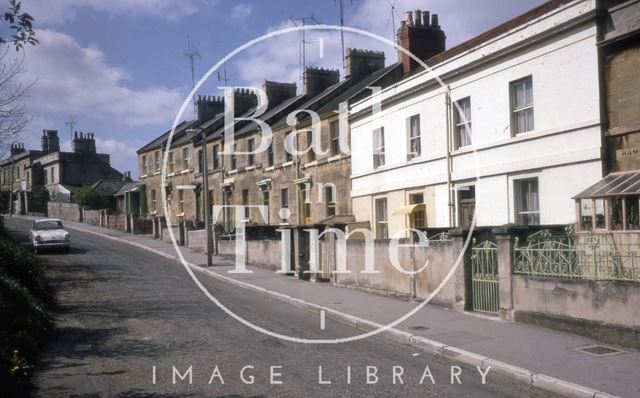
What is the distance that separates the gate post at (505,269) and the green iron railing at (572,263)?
0.13 m

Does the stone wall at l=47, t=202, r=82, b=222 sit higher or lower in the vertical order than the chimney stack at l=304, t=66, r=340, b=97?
lower

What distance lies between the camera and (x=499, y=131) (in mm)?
16484

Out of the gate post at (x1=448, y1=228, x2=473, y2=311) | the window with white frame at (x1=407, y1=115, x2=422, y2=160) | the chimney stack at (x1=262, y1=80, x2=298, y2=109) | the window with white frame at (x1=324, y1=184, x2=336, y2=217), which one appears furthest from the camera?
the chimney stack at (x1=262, y1=80, x2=298, y2=109)

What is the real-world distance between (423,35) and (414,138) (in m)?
6.56

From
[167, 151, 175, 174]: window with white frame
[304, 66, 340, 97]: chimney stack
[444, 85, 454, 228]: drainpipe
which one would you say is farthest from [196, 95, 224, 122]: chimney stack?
[444, 85, 454, 228]: drainpipe

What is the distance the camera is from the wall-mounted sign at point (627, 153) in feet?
41.4

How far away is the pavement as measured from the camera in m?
7.23

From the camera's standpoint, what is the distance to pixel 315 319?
1295cm

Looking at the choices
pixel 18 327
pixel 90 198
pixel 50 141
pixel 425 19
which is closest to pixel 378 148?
pixel 425 19

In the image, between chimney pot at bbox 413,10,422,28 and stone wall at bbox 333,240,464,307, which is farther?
chimney pot at bbox 413,10,422,28

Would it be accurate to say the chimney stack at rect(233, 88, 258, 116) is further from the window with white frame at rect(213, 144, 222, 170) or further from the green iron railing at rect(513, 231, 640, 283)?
the green iron railing at rect(513, 231, 640, 283)

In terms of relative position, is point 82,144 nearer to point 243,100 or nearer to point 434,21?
point 243,100

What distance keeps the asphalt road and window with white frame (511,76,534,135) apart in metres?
7.92

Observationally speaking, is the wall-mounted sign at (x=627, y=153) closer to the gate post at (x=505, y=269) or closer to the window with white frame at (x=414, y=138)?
the gate post at (x=505, y=269)
